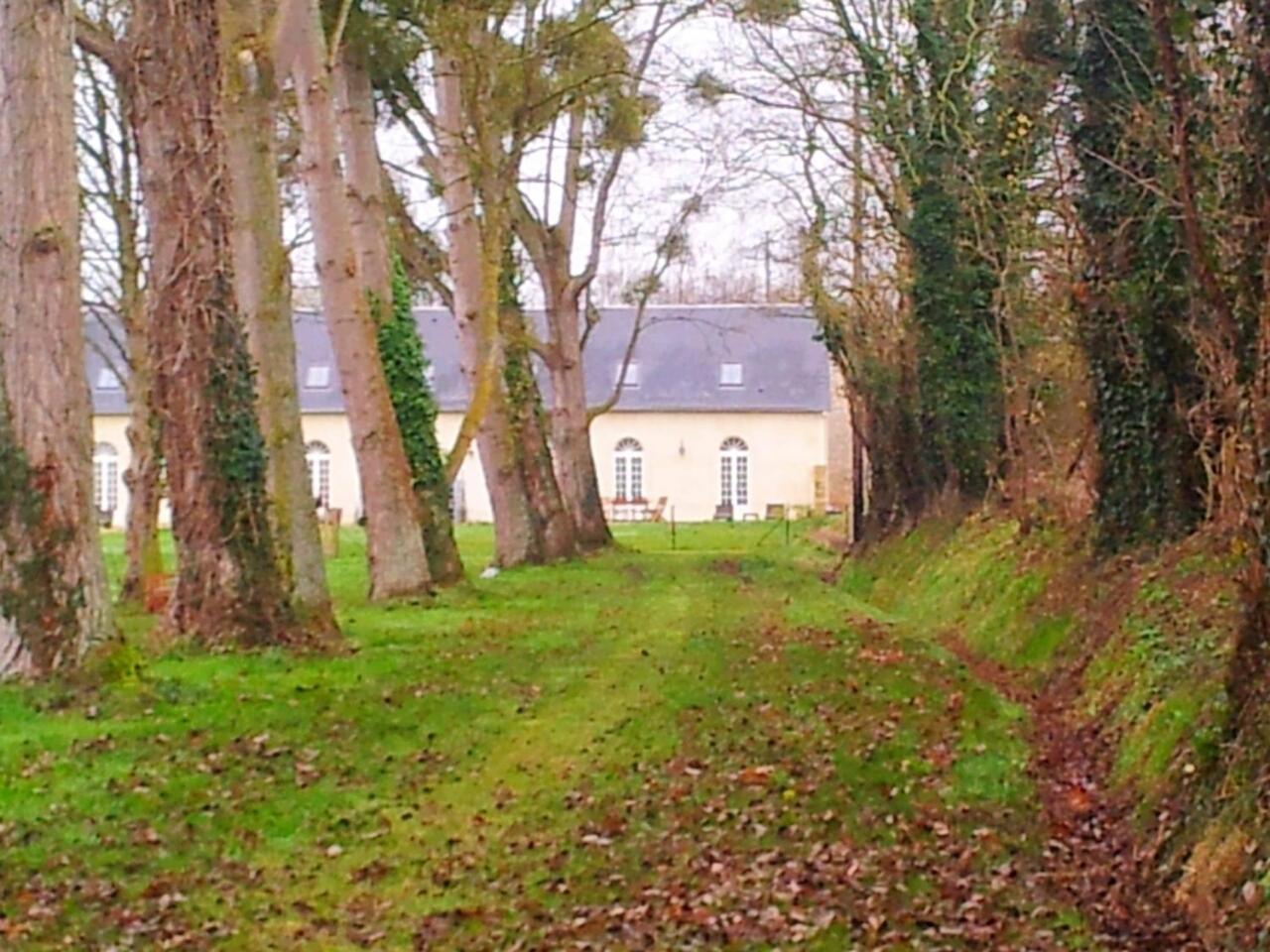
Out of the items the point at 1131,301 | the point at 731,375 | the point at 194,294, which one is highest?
the point at 731,375

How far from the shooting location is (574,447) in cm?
3806

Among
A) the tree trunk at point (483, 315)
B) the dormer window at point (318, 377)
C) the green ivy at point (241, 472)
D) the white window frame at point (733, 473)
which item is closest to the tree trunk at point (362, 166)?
the tree trunk at point (483, 315)

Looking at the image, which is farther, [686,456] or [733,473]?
[686,456]

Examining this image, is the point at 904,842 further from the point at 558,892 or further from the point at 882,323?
the point at 882,323

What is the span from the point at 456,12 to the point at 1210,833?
710 inches

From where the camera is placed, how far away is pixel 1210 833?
782cm

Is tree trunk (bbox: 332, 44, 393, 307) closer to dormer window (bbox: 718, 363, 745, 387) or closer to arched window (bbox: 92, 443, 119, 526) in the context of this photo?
arched window (bbox: 92, 443, 119, 526)

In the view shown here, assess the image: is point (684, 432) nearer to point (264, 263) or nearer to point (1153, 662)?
point (264, 263)

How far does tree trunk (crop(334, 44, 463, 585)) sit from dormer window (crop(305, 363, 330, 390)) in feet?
141

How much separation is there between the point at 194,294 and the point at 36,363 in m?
2.54

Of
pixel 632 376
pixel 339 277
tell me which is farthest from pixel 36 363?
pixel 632 376

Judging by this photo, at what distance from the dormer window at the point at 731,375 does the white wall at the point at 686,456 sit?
1.57 meters

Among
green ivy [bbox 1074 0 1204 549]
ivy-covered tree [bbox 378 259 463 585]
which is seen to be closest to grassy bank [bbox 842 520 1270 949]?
green ivy [bbox 1074 0 1204 549]

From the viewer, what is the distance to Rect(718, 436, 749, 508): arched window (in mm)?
67188
